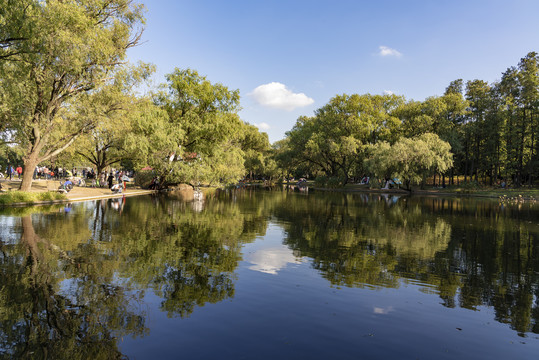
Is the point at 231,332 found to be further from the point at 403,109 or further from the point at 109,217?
the point at 403,109

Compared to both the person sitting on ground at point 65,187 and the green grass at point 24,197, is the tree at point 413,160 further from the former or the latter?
the green grass at point 24,197

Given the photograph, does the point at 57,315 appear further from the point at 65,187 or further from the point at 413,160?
the point at 413,160

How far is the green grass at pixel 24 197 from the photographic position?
68.7 ft

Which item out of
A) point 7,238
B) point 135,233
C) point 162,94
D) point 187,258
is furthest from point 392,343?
point 162,94

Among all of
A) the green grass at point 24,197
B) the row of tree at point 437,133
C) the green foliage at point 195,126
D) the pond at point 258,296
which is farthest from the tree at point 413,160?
the green grass at point 24,197

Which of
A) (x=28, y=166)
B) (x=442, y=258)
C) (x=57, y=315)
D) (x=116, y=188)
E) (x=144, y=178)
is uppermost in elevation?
(x=28, y=166)

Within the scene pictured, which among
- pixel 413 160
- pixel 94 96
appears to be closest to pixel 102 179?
pixel 94 96

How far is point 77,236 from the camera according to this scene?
12438 mm

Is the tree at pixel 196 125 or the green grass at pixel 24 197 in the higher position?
the tree at pixel 196 125

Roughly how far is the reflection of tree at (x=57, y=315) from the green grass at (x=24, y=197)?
51.5 feet

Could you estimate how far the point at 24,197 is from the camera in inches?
868

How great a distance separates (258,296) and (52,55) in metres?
20.5

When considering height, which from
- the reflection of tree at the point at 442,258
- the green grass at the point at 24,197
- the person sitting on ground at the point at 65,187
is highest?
the person sitting on ground at the point at 65,187

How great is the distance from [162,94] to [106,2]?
712 inches
